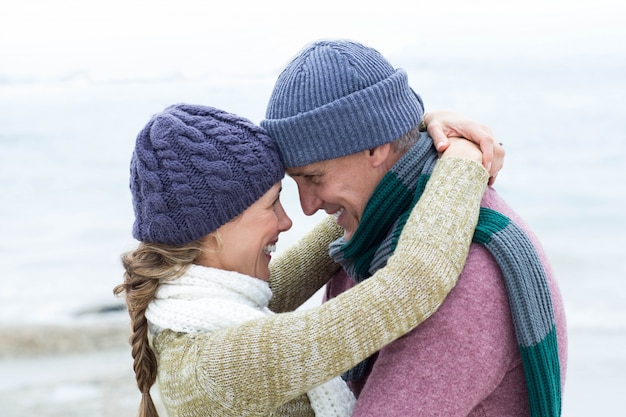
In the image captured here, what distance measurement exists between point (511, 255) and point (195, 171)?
0.74 meters

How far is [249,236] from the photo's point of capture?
6.85 feet

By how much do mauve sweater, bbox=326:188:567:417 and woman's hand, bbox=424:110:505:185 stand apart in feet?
0.92

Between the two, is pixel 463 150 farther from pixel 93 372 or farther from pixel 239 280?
pixel 93 372

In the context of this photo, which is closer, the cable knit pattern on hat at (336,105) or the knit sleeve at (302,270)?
the cable knit pattern on hat at (336,105)

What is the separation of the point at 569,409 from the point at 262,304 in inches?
160

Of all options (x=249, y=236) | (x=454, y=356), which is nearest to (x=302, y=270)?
(x=249, y=236)

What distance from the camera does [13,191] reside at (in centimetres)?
1412

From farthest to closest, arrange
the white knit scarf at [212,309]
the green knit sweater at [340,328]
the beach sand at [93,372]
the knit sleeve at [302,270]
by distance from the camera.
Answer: the beach sand at [93,372] → the knit sleeve at [302,270] → the white knit scarf at [212,309] → the green knit sweater at [340,328]

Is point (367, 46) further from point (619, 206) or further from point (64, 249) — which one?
point (619, 206)

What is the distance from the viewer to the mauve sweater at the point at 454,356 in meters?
1.75

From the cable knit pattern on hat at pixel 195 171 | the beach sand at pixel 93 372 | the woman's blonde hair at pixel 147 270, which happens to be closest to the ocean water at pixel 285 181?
the beach sand at pixel 93 372

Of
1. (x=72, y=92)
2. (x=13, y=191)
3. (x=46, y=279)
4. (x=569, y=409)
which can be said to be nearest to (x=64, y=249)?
(x=46, y=279)

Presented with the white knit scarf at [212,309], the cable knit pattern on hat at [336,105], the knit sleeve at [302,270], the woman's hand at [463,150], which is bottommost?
the knit sleeve at [302,270]

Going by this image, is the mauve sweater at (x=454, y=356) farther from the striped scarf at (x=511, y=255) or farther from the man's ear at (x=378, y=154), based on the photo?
the man's ear at (x=378, y=154)
